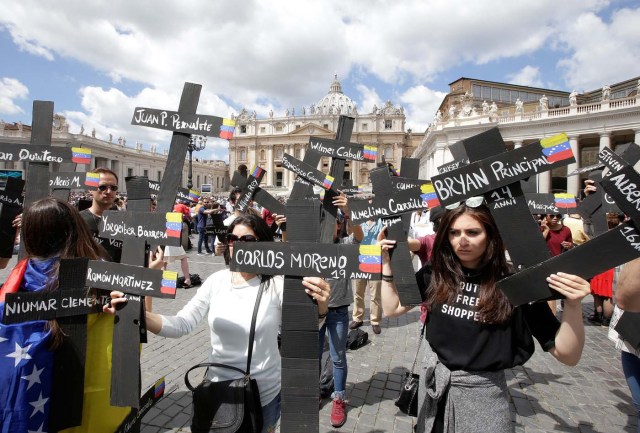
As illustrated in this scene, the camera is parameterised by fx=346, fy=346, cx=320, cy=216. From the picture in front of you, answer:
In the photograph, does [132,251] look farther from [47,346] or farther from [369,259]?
[369,259]

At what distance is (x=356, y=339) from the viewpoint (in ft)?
17.1

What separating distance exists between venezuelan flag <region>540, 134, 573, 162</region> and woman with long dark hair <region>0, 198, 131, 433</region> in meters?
2.48

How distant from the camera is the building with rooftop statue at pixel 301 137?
8188 centimetres

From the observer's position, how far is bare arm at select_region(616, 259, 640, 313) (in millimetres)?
1977

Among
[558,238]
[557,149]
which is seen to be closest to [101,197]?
[557,149]

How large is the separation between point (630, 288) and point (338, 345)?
238 cm

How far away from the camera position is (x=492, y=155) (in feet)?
5.99

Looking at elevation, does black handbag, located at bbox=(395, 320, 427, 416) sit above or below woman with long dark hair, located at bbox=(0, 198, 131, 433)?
below

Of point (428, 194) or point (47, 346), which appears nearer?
point (47, 346)

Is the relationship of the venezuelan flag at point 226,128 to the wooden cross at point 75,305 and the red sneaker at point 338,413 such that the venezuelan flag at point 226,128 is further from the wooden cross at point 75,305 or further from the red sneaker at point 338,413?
the red sneaker at point 338,413

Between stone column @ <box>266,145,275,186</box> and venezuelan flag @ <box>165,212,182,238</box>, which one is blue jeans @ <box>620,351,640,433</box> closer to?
venezuelan flag @ <box>165,212,182,238</box>

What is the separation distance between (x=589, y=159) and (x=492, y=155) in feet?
149

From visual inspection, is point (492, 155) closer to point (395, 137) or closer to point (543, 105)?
point (543, 105)

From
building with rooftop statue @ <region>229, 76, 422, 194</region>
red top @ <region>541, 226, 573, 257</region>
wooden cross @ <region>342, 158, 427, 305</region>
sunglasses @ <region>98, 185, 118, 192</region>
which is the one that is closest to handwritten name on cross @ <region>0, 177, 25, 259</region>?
sunglasses @ <region>98, 185, 118, 192</region>
